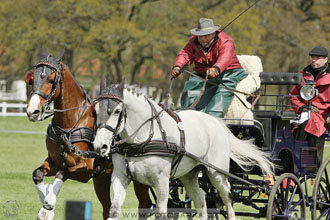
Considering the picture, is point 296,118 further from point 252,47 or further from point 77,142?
point 252,47

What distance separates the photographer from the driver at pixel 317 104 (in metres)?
7.89

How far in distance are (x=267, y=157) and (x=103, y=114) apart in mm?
2436

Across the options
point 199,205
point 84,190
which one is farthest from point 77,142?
point 84,190

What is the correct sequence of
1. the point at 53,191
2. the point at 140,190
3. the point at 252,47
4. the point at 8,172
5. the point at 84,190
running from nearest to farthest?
the point at 53,191 < the point at 140,190 < the point at 84,190 < the point at 8,172 < the point at 252,47

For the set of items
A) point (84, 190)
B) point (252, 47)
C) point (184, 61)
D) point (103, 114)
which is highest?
point (252, 47)

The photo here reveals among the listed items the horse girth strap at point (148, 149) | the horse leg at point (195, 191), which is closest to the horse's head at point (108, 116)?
the horse girth strap at point (148, 149)

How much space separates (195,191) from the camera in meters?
7.09

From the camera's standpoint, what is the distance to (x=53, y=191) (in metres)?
6.77

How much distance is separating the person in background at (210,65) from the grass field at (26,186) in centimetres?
249

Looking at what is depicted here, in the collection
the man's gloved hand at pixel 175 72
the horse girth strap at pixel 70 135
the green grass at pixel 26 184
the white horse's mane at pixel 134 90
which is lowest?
the green grass at pixel 26 184

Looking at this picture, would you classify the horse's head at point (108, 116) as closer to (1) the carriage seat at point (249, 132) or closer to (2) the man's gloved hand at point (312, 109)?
(1) the carriage seat at point (249, 132)

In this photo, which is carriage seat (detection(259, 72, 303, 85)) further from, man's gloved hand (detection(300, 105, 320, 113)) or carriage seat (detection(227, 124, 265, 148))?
carriage seat (detection(227, 124, 265, 148))

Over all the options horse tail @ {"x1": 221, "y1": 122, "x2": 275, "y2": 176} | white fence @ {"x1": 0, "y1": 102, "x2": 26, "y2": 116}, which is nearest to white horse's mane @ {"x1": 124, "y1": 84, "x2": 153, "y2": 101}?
horse tail @ {"x1": 221, "y1": 122, "x2": 275, "y2": 176}

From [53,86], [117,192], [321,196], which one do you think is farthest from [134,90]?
[321,196]
